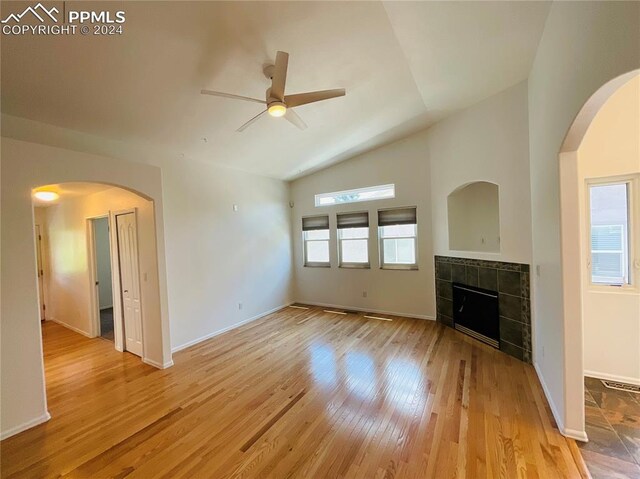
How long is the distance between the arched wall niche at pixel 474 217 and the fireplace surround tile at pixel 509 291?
0.51m

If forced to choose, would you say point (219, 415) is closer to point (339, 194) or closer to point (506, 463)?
point (506, 463)

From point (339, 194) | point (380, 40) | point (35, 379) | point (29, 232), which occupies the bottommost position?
point (35, 379)

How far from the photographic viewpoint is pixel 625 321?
103 inches

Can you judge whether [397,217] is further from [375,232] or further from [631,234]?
[631,234]

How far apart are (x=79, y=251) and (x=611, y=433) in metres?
7.33

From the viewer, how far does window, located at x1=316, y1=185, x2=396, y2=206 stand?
17.4 ft

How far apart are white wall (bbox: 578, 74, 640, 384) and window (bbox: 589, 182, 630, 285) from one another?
0.07 metres

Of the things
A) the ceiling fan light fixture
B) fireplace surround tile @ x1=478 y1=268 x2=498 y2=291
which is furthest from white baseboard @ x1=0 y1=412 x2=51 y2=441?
fireplace surround tile @ x1=478 y1=268 x2=498 y2=291

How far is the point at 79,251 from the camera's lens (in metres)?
4.80

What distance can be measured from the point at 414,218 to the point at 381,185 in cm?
94

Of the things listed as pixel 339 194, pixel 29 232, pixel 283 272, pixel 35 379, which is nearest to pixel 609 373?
pixel 339 194

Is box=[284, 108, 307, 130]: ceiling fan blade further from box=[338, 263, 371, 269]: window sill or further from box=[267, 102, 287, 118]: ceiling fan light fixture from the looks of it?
box=[338, 263, 371, 269]: window sill

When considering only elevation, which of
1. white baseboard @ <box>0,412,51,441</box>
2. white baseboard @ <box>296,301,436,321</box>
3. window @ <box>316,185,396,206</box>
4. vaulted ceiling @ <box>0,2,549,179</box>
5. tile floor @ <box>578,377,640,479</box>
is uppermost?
vaulted ceiling @ <box>0,2,549,179</box>

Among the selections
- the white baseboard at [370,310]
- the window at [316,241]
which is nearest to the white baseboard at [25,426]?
the white baseboard at [370,310]
